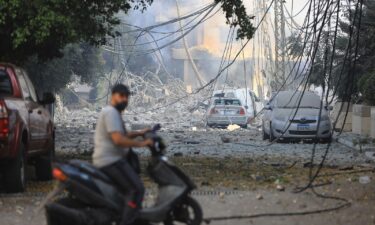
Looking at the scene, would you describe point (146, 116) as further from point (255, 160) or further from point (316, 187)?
point (316, 187)

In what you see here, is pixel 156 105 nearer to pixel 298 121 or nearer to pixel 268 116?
pixel 268 116

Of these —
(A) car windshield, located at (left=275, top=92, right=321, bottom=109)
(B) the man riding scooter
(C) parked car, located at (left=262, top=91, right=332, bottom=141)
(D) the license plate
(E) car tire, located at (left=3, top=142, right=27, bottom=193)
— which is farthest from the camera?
(A) car windshield, located at (left=275, top=92, right=321, bottom=109)

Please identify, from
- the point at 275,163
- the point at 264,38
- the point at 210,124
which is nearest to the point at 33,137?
the point at 275,163

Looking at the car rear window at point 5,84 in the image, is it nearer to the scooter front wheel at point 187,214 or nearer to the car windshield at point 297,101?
the scooter front wheel at point 187,214

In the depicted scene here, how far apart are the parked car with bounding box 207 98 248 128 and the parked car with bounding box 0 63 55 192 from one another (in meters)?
25.1

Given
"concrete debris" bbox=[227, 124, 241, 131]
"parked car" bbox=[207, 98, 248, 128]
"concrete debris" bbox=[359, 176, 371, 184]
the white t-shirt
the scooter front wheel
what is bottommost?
"concrete debris" bbox=[227, 124, 241, 131]

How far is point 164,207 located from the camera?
21.4ft

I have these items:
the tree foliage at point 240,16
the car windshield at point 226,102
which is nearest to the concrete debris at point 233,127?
the car windshield at point 226,102

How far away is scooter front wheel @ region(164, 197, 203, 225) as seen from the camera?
265 inches

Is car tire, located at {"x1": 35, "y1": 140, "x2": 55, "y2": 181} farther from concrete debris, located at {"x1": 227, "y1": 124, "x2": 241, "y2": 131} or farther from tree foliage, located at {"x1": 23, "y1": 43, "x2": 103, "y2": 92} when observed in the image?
concrete debris, located at {"x1": 227, "y1": 124, "x2": 241, "y2": 131}

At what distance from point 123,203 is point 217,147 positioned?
15.1 meters

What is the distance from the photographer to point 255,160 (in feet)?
53.1

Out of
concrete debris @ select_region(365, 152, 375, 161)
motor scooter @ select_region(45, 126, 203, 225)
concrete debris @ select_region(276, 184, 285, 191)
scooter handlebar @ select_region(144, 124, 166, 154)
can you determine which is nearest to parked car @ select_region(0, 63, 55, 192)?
motor scooter @ select_region(45, 126, 203, 225)

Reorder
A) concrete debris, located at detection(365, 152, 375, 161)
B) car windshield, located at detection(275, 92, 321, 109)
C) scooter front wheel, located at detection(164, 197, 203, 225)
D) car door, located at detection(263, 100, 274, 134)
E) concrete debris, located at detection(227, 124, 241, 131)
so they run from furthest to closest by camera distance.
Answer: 1. concrete debris, located at detection(227, 124, 241, 131)
2. car door, located at detection(263, 100, 274, 134)
3. car windshield, located at detection(275, 92, 321, 109)
4. concrete debris, located at detection(365, 152, 375, 161)
5. scooter front wheel, located at detection(164, 197, 203, 225)
